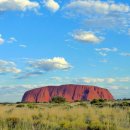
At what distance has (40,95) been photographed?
19750 cm

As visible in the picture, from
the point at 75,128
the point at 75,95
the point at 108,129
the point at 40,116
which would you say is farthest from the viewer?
the point at 75,95

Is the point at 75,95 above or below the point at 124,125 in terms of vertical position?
above

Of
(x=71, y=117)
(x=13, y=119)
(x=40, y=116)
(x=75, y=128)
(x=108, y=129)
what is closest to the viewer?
(x=108, y=129)

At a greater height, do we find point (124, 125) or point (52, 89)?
point (52, 89)

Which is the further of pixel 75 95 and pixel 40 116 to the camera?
pixel 75 95

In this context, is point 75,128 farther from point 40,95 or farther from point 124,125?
point 40,95

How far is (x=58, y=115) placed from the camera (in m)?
21.1

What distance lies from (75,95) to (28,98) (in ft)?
83.7

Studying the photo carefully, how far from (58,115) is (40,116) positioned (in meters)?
1.22

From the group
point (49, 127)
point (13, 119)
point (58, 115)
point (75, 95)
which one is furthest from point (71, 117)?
point (75, 95)

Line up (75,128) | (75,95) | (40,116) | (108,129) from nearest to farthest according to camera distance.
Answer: (108,129) → (75,128) → (40,116) → (75,95)

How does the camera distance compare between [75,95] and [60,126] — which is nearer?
[60,126]

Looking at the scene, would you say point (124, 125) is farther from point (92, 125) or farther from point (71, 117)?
point (71, 117)

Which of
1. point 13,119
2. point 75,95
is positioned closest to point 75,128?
point 13,119
